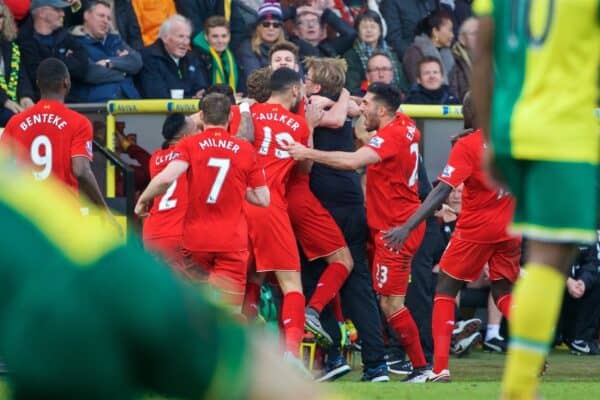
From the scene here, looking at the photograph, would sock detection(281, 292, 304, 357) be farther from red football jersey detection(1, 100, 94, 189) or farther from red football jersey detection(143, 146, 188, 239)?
red football jersey detection(1, 100, 94, 189)

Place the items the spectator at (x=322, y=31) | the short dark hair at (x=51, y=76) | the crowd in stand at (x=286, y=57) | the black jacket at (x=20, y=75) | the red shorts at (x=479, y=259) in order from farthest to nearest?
1. the spectator at (x=322, y=31)
2. the black jacket at (x=20, y=75)
3. the crowd in stand at (x=286, y=57)
4. the short dark hair at (x=51, y=76)
5. the red shorts at (x=479, y=259)

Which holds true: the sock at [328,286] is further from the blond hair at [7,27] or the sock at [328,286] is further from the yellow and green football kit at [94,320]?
the yellow and green football kit at [94,320]

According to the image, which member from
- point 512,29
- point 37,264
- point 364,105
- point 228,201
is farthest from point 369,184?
point 37,264

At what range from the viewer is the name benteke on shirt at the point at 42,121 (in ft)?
37.5

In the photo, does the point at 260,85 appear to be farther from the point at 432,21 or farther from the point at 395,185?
the point at 432,21

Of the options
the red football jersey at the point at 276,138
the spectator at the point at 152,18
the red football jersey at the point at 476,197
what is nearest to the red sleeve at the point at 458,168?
the red football jersey at the point at 476,197

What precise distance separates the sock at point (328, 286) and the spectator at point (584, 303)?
11.5 feet

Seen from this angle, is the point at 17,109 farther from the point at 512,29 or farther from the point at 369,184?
the point at 512,29

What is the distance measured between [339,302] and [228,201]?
1.77m

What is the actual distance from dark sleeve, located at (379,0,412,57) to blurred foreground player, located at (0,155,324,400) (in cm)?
1404

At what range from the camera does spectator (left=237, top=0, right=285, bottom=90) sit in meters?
15.4

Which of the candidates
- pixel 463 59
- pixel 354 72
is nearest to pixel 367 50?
pixel 354 72

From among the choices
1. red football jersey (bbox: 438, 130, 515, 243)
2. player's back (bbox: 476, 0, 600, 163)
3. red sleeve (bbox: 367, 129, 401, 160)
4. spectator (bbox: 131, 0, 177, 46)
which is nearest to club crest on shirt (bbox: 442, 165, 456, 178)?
red football jersey (bbox: 438, 130, 515, 243)

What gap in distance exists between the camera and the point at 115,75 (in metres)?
14.4
